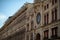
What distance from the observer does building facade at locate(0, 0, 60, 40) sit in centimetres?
4071

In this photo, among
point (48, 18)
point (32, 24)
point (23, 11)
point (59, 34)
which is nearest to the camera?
point (59, 34)

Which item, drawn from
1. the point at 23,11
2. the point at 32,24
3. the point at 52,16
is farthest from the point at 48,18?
the point at 23,11

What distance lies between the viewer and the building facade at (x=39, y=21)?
134ft

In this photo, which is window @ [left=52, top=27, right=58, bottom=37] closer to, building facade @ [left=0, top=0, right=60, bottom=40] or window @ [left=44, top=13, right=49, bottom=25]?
building facade @ [left=0, top=0, right=60, bottom=40]

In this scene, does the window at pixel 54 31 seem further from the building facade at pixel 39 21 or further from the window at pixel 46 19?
the window at pixel 46 19

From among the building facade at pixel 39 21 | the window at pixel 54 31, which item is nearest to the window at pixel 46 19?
the building facade at pixel 39 21

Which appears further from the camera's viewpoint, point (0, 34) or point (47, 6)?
point (0, 34)

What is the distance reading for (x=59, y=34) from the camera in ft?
126

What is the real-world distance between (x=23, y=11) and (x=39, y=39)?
51.9 feet

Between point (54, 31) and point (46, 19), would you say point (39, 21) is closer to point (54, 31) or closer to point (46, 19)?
point (46, 19)

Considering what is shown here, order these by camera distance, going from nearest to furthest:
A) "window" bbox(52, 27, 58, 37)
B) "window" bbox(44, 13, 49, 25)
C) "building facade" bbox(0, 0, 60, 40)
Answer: "window" bbox(52, 27, 58, 37)
"building facade" bbox(0, 0, 60, 40)
"window" bbox(44, 13, 49, 25)

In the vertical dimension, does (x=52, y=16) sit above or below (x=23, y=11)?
below

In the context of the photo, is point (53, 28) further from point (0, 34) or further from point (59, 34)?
point (0, 34)

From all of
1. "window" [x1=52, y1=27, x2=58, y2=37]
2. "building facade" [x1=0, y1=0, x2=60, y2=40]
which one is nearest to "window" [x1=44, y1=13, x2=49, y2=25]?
"building facade" [x1=0, y1=0, x2=60, y2=40]
